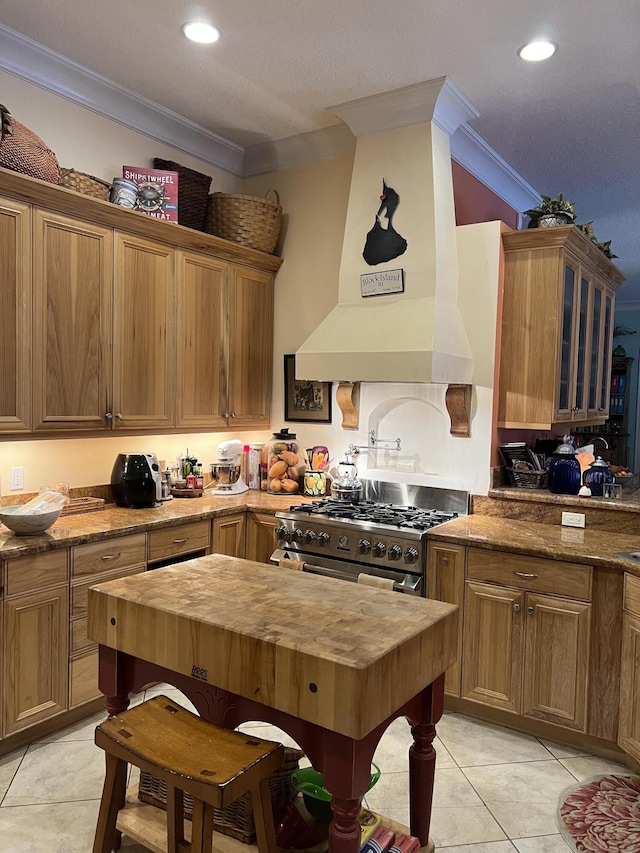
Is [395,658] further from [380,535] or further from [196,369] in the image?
[196,369]

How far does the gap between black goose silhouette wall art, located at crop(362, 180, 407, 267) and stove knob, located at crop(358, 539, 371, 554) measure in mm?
1543

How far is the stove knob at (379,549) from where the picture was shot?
3.29 metres

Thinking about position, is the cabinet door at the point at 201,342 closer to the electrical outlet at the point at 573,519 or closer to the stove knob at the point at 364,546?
the stove knob at the point at 364,546

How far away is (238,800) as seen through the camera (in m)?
1.95

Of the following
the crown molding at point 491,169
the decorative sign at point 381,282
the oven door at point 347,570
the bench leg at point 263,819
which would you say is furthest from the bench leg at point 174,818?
the crown molding at point 491,169

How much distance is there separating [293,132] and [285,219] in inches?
22.1

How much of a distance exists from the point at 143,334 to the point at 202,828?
2.55 meters

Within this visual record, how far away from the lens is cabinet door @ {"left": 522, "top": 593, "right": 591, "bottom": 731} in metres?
2.87

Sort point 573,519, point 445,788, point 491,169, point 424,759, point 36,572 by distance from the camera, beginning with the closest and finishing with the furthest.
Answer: point 424,759 < point 445,788 < point 36,572 < point 573,519 < point 491,169

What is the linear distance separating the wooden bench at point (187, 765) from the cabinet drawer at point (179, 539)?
1356mm

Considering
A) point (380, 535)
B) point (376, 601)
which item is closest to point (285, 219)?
point (380, 535)

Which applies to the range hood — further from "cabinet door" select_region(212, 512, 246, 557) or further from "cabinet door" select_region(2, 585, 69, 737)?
"cabinet door" select_region(2, 585, 69, 737)

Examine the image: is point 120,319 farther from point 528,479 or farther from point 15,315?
point 528,479

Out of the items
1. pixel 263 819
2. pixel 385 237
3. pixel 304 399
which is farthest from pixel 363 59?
pixel 263 819
